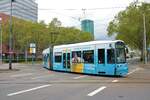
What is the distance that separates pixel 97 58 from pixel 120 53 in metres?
2.22

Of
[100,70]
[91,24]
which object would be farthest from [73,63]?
[91,24]

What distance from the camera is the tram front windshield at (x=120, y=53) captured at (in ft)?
103

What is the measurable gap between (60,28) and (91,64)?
259ft

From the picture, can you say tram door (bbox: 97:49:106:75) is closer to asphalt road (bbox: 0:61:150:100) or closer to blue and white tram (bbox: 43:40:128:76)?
blue and white tram (bbox: 43:40:128:76)

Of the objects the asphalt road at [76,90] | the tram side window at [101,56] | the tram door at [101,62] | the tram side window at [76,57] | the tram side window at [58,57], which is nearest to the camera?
the asphalt road at [76,90]

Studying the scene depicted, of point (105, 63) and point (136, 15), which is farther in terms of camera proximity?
point (136, 15)

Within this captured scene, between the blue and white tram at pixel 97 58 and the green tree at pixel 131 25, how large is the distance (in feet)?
169

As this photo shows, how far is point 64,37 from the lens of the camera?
111812 mm

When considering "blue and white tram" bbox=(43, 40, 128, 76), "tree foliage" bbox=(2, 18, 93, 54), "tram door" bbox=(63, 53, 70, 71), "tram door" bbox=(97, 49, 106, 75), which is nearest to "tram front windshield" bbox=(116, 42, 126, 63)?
"blue and white tram" bbox=(43, 40, 128, 76)

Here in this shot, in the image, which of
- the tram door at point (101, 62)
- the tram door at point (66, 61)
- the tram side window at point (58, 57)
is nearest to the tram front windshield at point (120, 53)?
the tram door at point (101, 62)

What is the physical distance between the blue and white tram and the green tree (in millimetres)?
51430

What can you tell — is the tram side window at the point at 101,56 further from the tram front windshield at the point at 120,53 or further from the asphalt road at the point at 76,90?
the asphalt road at the point at 76,90

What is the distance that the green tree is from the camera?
89.2 metres

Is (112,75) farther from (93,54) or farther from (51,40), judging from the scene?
(51,40)
